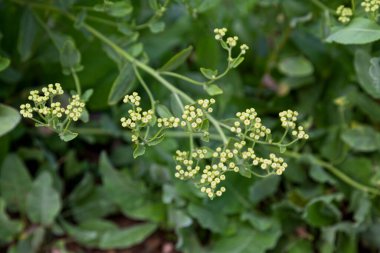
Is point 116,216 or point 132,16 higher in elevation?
point 132,16

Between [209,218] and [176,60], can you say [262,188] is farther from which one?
[176,60]

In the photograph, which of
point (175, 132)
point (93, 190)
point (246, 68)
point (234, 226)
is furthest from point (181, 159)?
point (246, 68)

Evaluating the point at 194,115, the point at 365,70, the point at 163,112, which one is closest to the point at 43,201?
the point at 163,112

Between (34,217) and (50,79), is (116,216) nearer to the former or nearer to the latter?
(34,217)

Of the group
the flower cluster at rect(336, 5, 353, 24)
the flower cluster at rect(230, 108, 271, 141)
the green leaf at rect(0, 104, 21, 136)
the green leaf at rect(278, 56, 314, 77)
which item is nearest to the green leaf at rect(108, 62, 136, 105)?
the green leaf at rect(0, 104, 21, 136)

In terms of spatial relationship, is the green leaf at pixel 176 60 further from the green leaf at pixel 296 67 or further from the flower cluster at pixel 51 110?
the green leaf at pixel 296 67

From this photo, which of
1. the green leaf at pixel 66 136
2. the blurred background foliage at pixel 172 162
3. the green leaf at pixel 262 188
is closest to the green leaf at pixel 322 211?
the blurred background foliage at pixel 172 162
